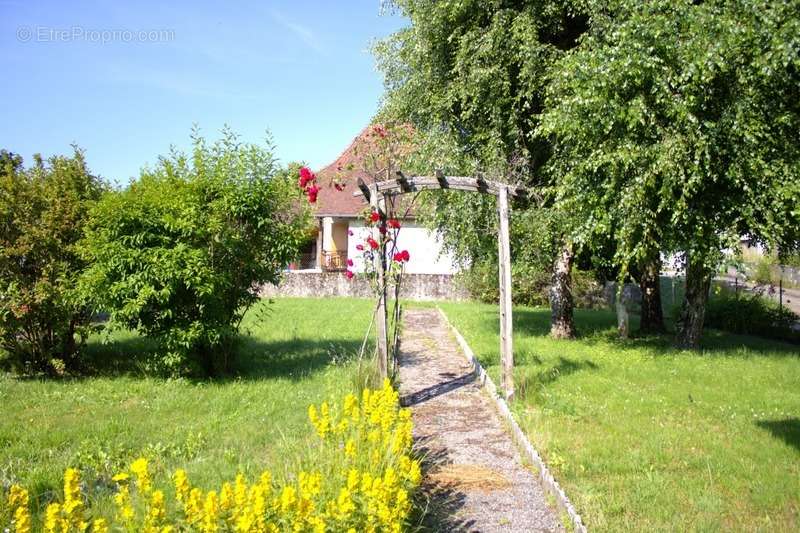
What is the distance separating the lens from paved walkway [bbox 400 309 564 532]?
450 cm

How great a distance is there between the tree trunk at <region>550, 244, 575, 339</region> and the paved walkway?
4517mm

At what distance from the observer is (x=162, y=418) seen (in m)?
6.92

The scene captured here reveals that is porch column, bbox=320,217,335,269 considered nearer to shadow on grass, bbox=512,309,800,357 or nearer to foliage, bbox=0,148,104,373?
shadow on grass, bbox=512,309,800,357

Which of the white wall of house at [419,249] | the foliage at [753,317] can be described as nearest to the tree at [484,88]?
the foliage at [753,317]

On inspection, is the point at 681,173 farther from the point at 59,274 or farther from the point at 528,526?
the point at 59,274

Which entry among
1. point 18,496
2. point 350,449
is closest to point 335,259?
point 350,449

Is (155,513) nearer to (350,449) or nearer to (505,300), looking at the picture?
(350,449)

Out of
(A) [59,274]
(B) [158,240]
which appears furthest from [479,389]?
(A) [59,274]

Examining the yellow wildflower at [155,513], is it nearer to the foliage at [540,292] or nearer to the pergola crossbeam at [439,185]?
the pergola crossbeam at [439,185]

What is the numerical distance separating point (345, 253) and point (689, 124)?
71.3 feet

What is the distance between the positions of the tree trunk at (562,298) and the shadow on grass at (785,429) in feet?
22.0

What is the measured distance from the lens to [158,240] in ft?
28.4

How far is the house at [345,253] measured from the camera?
2448cm

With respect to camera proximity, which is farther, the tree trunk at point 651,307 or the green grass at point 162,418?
the tree trunk at point 651,307
